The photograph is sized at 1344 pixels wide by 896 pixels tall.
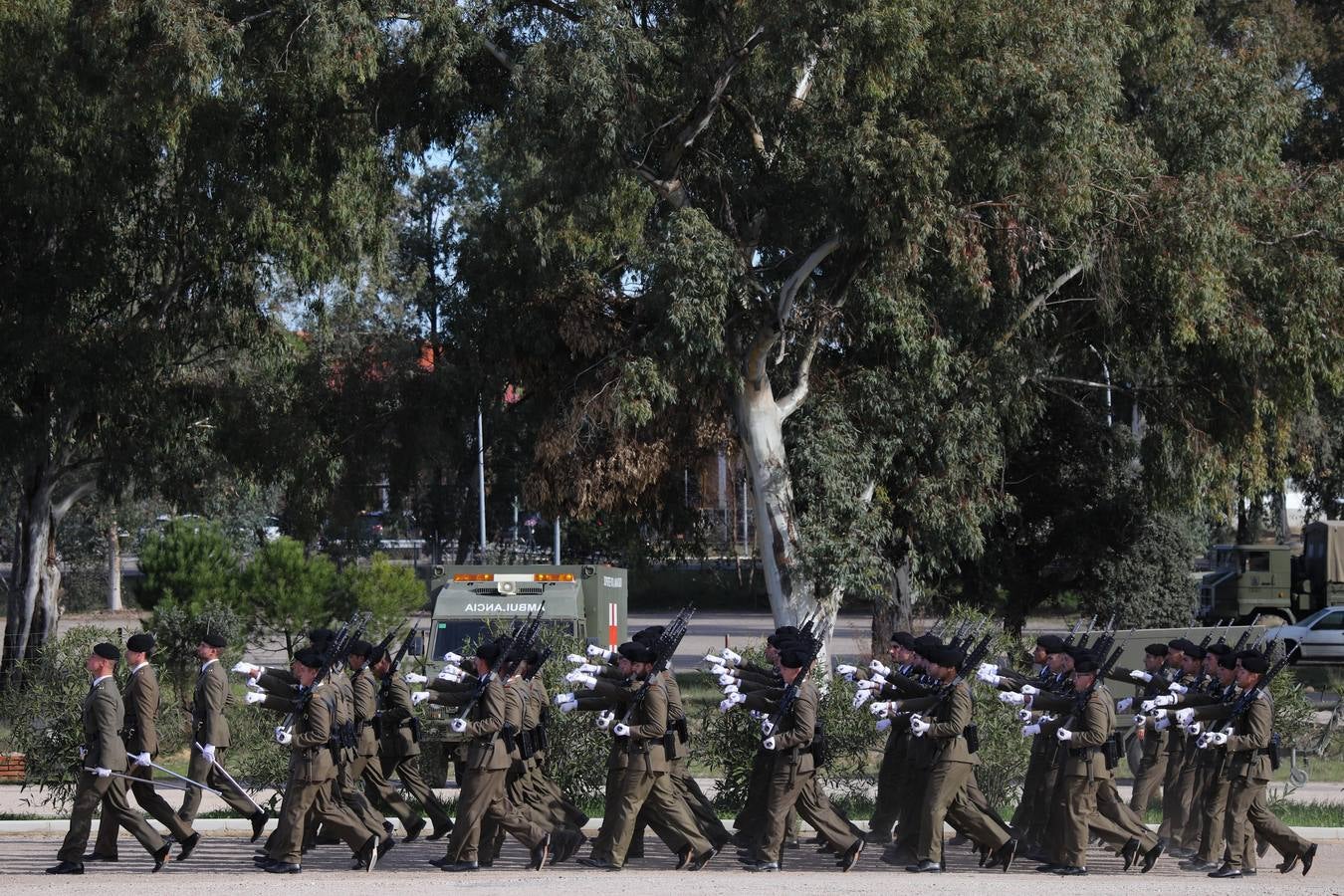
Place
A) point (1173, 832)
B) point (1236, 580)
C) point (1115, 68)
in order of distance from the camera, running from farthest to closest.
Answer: point (1236, 580)
point (1115, 68)
point (1173, 832)

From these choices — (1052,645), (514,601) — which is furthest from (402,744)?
(514,601)

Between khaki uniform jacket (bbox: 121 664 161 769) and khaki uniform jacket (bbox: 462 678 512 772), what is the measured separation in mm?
2403

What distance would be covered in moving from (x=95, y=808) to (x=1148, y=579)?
20.7 metres

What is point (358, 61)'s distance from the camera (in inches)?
736

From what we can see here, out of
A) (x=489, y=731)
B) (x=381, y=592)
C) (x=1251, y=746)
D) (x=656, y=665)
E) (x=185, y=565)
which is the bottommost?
(x=1251, y=746)

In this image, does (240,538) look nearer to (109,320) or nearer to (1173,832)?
(109,320)

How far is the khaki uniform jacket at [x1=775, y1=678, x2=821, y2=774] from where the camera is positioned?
11234 mm

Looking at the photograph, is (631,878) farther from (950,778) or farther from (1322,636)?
(1322,636)

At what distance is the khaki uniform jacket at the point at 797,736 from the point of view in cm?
1123

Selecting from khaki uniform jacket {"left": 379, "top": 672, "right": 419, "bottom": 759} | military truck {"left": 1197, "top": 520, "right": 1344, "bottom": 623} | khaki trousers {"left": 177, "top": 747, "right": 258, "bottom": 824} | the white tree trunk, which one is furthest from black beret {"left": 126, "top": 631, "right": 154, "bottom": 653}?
the white tree trunk

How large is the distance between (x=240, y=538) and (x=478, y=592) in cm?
3135

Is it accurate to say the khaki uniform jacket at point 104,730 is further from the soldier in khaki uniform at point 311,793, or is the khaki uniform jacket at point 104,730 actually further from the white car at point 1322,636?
the white car at point 1322,636

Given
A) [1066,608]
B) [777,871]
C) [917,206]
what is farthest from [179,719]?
[1066,608]

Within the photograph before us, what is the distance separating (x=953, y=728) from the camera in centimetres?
1120
